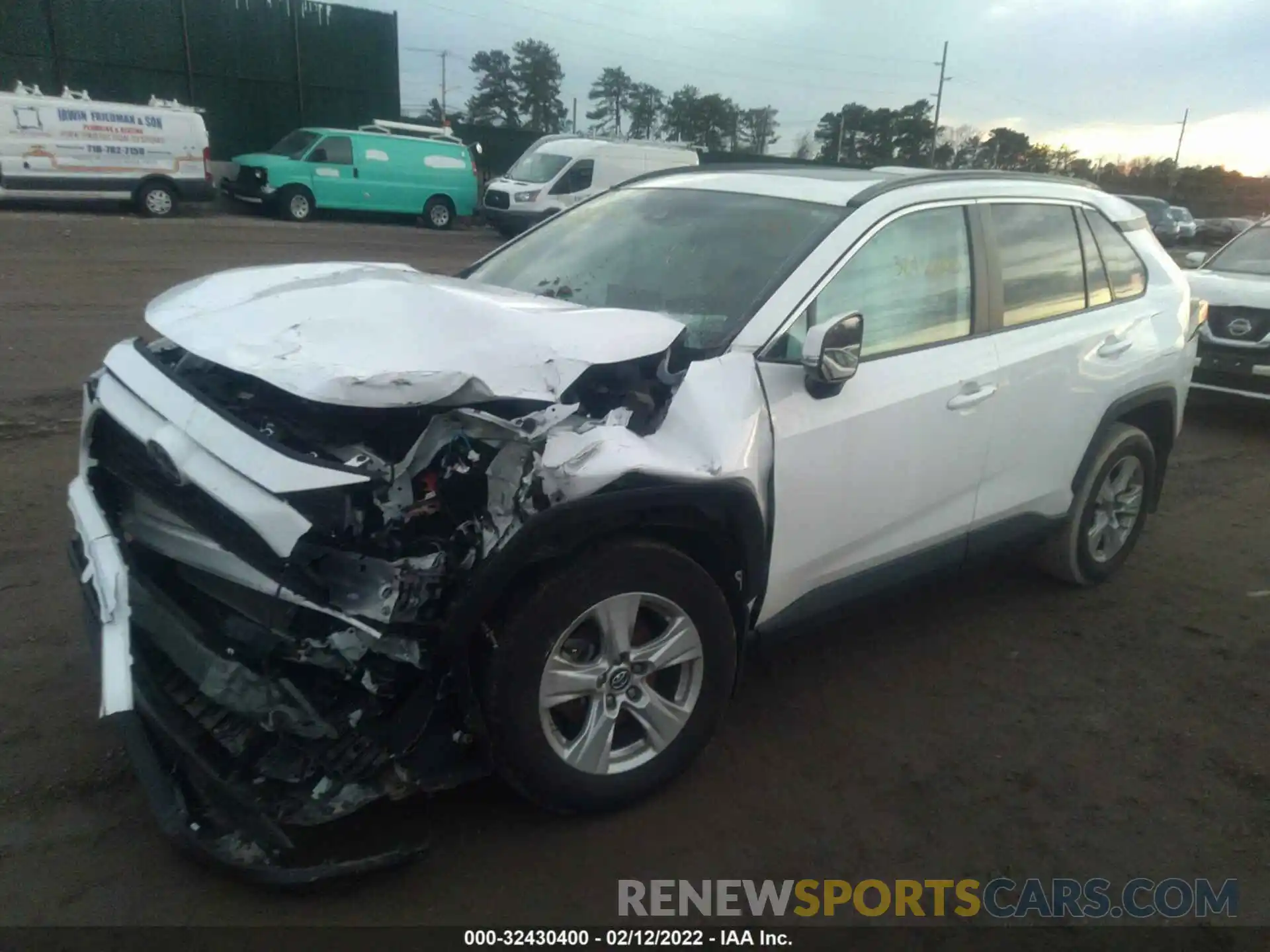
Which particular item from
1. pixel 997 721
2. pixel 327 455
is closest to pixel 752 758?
pixel 997 721

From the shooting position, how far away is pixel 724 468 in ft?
9.46

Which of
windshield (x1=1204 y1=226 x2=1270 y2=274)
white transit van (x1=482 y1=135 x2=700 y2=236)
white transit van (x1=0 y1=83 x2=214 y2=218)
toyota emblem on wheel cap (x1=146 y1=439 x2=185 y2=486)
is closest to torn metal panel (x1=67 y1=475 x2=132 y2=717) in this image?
toyota emblem on wheel cap (x1=146 y1=439 x2=185 y2=486)

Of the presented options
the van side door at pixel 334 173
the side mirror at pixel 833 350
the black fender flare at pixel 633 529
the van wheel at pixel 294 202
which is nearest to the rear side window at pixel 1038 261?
the side mirror at pixel 833 350

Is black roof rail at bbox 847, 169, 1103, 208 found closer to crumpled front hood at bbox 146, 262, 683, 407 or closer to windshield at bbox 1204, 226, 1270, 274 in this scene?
crumpled front hood at bbox 146, 262, 683, 407

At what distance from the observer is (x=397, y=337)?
2668mm

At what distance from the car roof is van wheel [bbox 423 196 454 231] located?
833 inches

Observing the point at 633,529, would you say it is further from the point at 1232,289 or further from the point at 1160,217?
the point at 1160,217

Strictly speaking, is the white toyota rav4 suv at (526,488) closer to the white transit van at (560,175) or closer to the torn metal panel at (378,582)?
the torn metal panel at (378,582)

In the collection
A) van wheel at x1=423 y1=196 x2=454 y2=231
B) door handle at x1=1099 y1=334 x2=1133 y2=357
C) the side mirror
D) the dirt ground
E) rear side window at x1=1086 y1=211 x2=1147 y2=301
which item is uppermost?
rear side window at x1=1086 y1=211 x2=1147 y2=301

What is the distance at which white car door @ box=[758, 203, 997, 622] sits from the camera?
3.16m

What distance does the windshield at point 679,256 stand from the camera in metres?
3.36

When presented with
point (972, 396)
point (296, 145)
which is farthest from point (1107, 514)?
point (296, 145)

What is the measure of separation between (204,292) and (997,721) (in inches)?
128

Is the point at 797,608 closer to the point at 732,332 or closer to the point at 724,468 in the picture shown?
the point at 724,468
